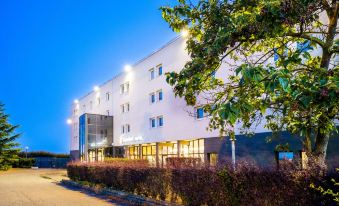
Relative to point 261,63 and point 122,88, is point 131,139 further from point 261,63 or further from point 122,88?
point 261,63

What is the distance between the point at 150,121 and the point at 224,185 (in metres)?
25.3

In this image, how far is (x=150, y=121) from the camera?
35.8 metres

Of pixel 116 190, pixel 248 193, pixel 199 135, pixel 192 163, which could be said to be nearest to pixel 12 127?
pixel 199 135

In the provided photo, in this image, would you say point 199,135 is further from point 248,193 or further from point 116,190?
point 248,193

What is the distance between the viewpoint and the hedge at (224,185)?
825cm

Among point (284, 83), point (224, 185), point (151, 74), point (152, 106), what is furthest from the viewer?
point (151, 74)

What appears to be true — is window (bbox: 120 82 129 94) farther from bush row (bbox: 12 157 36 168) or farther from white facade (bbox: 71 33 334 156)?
bush row (bbox: 12 157 36 168)

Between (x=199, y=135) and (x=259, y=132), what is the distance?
6.54 metres

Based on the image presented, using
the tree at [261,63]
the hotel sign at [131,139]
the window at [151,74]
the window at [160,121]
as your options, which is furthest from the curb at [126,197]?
the window at [151,74]

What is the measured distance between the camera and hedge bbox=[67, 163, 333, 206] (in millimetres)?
8250

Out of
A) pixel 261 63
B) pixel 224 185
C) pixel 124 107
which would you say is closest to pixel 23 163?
pixel 124 107

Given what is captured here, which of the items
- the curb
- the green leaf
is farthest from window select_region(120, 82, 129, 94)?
the green leaf

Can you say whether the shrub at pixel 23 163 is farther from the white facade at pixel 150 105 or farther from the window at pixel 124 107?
the window at pixel 124 107

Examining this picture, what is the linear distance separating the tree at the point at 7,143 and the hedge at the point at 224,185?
144 ft
